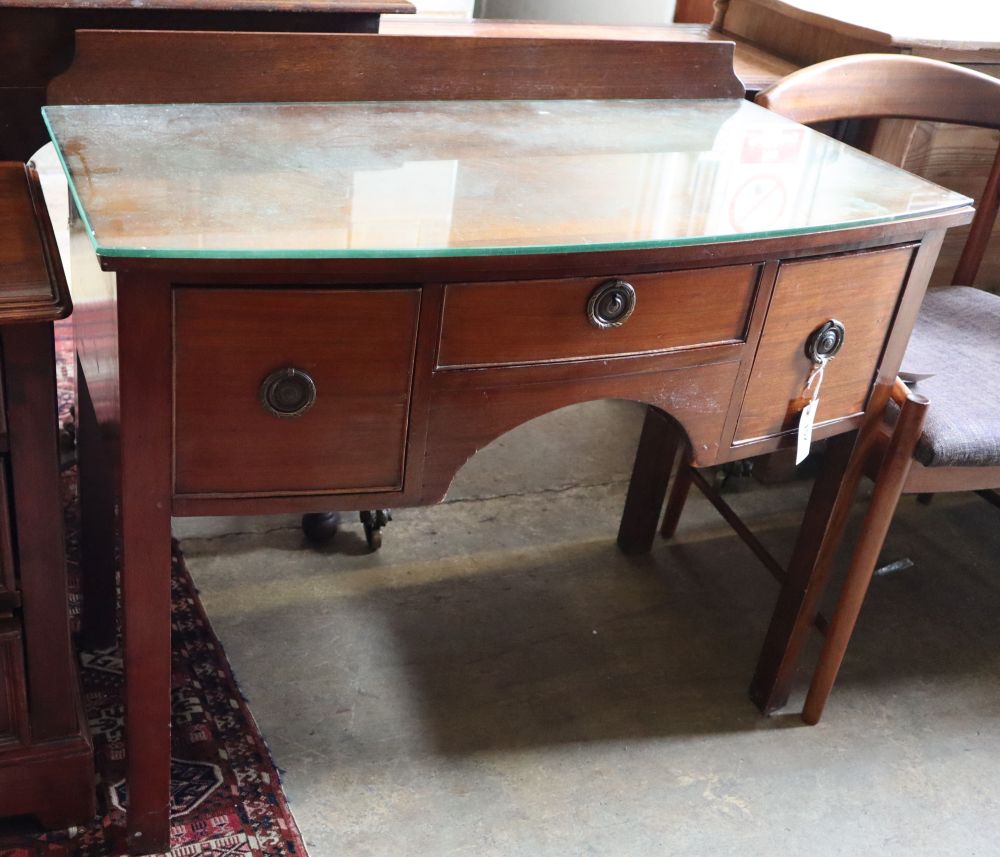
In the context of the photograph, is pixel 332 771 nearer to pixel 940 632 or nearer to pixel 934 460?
pixel 934 460

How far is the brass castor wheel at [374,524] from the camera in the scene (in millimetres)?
2000

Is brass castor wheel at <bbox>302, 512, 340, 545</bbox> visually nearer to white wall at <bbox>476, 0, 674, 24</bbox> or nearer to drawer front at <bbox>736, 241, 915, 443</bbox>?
drawer front at <bbox>736, 241, 915, 443</bbox>

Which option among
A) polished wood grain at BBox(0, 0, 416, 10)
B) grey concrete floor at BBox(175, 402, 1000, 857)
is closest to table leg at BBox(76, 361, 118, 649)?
grey concrete floor at BBox(175, 402, 1000, 857)

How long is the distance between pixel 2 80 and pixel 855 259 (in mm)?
1036

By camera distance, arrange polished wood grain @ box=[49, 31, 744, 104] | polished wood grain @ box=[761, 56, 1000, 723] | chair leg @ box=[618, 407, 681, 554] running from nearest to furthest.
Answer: polished wood grain @ box=[49, 31, 744, 104]
polished wood grain @ box=[761, 56, 1000, 723]
chair leg @ box=[618, 407, 681, 554]

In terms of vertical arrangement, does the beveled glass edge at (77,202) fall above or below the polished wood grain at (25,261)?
above

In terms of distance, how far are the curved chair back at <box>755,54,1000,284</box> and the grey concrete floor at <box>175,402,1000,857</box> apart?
2.71 ft

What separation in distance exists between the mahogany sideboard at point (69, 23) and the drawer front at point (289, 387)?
50 cm

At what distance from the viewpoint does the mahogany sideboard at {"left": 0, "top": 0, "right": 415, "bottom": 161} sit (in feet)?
4.44

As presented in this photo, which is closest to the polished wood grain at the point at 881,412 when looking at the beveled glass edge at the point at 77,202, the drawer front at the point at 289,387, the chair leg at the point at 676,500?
the chair leg at the point at 676,500

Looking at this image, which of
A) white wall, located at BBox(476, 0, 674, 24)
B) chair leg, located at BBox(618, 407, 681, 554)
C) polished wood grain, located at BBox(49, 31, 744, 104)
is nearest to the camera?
polished wood grain, located at BBox(49, 31, 744, 104)

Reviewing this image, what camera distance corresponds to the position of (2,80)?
1.38 metres

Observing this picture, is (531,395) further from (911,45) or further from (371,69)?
(911,45)

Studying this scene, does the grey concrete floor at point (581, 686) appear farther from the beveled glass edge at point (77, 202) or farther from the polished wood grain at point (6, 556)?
the beveled glass edge at point (77, 202)
